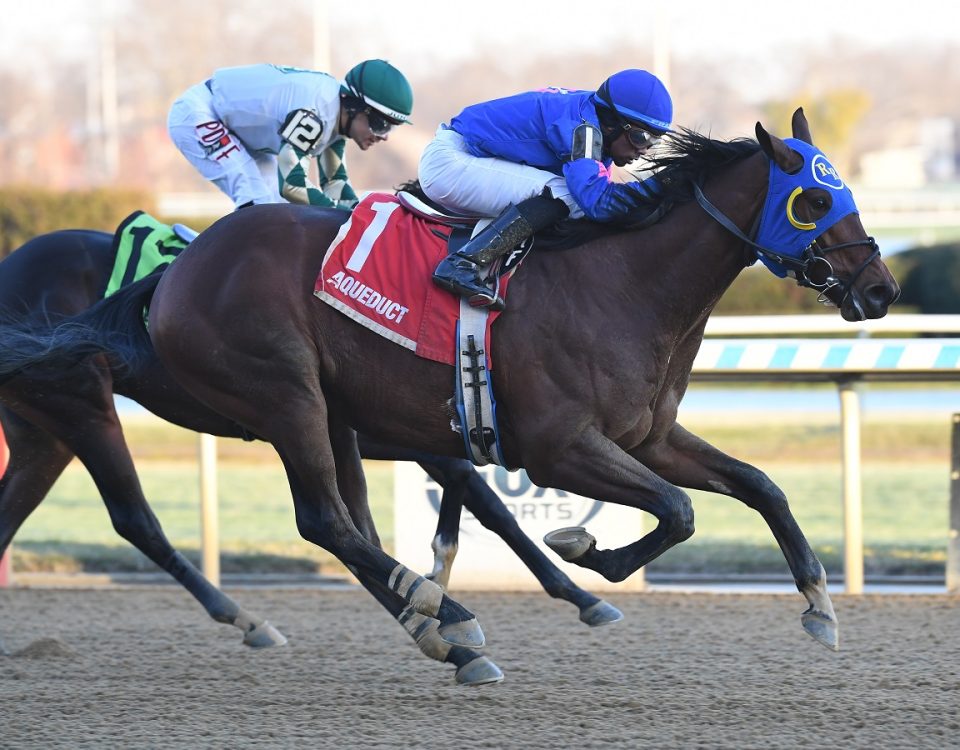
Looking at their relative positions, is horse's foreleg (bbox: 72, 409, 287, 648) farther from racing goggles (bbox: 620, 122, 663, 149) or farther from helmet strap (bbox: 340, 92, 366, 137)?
racing goggles (bbox: 620, 122, 663, 149)

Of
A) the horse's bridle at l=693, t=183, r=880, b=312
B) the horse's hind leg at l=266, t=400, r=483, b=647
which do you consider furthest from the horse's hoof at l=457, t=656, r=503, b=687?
the horse's bridle at l=693, t=183, r=880, b=312

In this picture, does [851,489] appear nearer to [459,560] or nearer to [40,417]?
[459,560]

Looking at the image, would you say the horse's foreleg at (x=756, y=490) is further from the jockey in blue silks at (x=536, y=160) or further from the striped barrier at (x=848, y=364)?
the striped barrier at (x=848, y=364)

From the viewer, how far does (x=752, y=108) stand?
60.7m

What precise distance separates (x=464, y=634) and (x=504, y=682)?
425 mm

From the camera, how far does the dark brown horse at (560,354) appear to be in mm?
4051

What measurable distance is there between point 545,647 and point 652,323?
1.50 meters

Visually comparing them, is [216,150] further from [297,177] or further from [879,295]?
[879,295]

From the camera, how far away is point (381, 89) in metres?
4.93

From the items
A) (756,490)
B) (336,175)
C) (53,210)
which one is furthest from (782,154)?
(53,210)

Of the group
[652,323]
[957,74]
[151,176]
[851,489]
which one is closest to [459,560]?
[851,489]

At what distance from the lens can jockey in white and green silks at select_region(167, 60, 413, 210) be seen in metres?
4.95

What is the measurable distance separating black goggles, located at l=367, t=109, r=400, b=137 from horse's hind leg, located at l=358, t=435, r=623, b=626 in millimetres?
1086

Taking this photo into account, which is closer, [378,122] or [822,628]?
[822,628]
